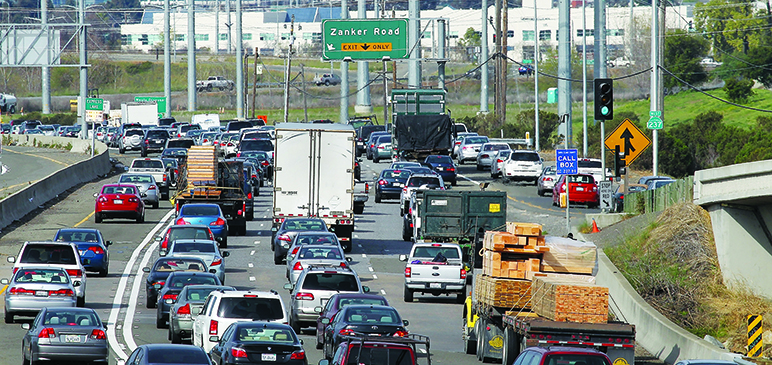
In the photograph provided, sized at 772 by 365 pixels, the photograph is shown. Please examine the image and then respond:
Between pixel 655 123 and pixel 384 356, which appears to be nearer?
pixel 384 356

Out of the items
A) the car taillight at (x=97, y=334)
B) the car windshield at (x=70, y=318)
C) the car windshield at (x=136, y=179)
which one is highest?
the car windshield at (x=136, y=179)

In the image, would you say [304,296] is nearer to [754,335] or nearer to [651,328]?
[651,328]

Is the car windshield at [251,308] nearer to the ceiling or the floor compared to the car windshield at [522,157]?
nearer to the floor

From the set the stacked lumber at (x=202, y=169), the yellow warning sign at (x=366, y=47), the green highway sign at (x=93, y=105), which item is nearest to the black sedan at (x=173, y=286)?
the stacked lumber at (x=202, y=169)

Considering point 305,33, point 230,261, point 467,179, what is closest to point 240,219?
point 230,261

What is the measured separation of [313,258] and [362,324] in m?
10.5

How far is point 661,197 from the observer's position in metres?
30.7

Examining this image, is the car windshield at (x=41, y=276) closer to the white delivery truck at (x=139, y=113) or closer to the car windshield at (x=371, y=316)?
the car windshield at (x=371, y=316)

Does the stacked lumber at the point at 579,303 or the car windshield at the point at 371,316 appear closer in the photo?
the stacked lumber at the point at 579,303

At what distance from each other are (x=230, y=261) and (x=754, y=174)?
1873 centimetres

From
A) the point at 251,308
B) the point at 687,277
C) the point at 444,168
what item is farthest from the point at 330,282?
the point at 444,168

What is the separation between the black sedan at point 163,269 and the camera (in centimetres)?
2659

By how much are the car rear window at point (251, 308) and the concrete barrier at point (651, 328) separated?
7405 mm

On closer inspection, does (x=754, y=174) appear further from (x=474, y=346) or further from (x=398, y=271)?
(x=398, y=271)
